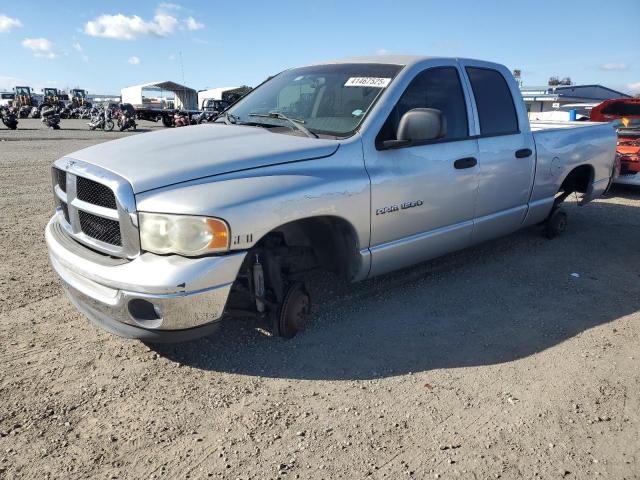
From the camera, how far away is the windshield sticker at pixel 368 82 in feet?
12.3

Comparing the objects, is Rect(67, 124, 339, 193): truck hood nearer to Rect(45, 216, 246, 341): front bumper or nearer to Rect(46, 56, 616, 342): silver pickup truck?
Rect(46, 56, 616, 342): silver pickup truck

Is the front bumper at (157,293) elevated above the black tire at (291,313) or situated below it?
above

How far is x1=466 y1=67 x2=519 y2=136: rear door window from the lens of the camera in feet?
14.6

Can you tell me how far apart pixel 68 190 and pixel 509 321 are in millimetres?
3262

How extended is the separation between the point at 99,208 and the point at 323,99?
1891 millimetres

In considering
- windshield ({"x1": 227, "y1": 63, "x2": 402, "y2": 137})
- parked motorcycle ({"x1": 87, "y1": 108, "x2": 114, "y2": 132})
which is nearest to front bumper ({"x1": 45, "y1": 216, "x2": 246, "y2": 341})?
windshield ({"x1": 227, "y1": 63, "x2": 402, "y2": 137})

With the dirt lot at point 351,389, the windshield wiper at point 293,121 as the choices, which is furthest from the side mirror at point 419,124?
the dirt lot at point 351,389

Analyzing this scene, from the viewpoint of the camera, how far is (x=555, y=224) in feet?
19.7

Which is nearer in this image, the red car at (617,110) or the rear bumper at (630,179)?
the rear bumper at (630,179)

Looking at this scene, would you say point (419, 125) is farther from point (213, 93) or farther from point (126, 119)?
point (213, 93)

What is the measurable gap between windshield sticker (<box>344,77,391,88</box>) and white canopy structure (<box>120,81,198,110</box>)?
154 feet

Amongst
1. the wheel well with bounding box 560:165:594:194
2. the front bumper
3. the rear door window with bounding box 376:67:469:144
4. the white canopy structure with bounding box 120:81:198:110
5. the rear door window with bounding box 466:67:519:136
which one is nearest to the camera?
the front bumper

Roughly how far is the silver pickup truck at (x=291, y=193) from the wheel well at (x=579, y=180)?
116 centimetres

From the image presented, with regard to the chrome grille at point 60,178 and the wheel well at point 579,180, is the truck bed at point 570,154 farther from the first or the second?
the chrome grille at point 60,178
